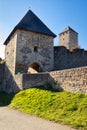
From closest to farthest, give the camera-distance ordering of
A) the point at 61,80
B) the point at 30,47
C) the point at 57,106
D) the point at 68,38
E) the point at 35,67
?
the point at 57,106, the point at 61,80, the point at 30,47, the point at 35,67, the point at 68,38

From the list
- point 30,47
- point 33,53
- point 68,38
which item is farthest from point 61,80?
point 68,38

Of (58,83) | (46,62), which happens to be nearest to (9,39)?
(46,62)

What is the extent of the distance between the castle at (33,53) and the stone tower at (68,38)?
22478 millimetres

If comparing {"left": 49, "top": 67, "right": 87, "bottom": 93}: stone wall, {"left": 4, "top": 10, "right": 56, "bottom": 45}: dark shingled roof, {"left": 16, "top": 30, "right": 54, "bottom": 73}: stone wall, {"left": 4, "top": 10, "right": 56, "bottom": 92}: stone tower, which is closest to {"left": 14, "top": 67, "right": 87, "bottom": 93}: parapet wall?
{"left": 49, "top": 67, "right": 87, "bottom": 93}: stone wall

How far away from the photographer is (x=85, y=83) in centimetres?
990

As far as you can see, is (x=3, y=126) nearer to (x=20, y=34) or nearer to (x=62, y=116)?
(x=62, y=116)

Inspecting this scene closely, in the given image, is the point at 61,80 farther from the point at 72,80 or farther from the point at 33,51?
the point at 33,51

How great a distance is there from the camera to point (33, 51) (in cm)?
1889

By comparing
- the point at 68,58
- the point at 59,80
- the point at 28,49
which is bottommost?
the point at 59,80

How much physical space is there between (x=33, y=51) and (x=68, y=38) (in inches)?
981

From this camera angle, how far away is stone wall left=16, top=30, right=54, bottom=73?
59.7ft

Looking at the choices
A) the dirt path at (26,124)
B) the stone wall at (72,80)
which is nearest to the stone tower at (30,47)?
the stone wall at (72,80)

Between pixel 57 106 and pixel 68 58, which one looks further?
pixel 68 58

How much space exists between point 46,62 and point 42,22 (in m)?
4.54
